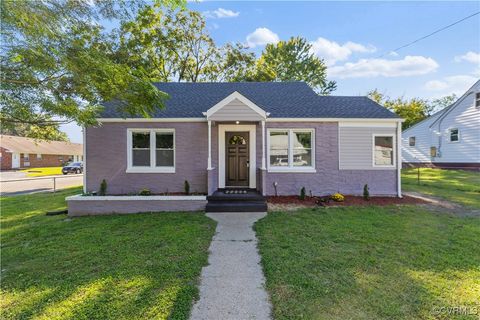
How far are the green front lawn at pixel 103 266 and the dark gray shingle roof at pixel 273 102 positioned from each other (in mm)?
4798

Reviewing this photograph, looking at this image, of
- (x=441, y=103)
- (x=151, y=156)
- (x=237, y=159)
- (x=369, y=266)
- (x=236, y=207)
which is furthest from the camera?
(x=441, y=103)

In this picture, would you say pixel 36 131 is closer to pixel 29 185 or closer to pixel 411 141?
pixel 29 185

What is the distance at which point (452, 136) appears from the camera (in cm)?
1950

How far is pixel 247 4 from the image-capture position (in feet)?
38.0

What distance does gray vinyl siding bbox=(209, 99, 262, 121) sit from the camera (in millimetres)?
8406

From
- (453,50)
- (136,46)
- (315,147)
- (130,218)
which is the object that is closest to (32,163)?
(136,46)

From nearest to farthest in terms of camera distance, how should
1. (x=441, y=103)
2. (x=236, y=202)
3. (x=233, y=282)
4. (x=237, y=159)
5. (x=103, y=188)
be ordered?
1. (x=233, y=282)
2. (x=236, y=202)
3. (x=103, y=188)
4. (x=237, y=159)
5. (x=441, y=103)

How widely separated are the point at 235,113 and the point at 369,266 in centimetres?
615

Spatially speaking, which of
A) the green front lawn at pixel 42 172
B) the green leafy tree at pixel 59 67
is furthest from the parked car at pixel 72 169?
the green leafy tree at pixel 59 67

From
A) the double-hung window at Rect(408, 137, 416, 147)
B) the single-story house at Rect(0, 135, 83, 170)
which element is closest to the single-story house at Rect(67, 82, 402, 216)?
the double-hung window at Rect(408, 137, 416, 147)

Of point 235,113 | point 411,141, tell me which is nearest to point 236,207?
point 235,113

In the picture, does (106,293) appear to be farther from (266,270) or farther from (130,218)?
(130,218)

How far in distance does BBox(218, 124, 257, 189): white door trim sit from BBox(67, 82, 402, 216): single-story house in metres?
0.04

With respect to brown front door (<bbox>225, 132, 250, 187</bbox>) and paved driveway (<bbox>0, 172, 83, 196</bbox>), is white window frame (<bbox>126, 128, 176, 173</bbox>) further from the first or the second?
paved driveway (<bbox>0, 172, 83, 196</bbox>)
